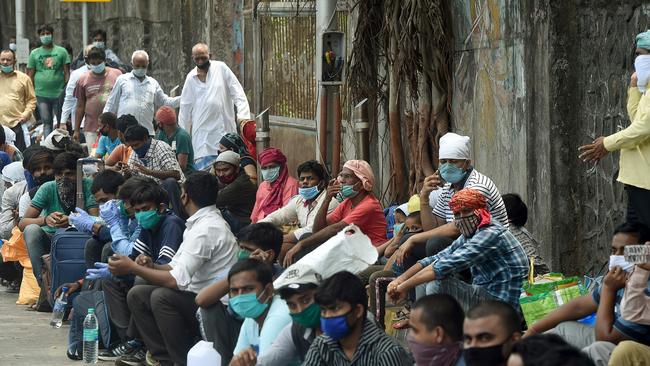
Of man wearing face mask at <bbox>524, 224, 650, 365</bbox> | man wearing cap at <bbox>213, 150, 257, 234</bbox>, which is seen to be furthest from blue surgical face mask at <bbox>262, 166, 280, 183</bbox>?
man wearing face mask at <bbox>524, 224, 650, 365</bbox>

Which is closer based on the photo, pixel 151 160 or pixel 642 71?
pixel 642 71

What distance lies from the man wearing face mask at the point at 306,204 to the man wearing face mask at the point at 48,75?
10464 millimetres

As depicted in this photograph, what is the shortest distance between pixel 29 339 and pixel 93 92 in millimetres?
6509

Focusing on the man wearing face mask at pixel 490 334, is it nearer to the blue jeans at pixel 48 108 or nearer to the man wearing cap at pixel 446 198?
the man wearing cap at pixel 446 198

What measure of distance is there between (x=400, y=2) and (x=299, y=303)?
5.28m

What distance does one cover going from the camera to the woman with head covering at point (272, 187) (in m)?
13.0

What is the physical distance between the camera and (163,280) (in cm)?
999

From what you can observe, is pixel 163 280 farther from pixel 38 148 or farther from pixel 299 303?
pixel 38 148

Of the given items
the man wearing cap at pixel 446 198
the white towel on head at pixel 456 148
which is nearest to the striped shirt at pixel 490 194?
the man wearing cap at pixel 446 198

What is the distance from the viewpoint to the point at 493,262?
8633 mm

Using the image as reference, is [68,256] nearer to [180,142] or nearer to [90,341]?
[90,341]

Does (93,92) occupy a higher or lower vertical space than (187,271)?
higher

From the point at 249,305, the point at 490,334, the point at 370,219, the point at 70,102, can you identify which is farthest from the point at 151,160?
the point at 490,334

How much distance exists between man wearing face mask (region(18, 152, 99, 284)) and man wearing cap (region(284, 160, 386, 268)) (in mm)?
2804
